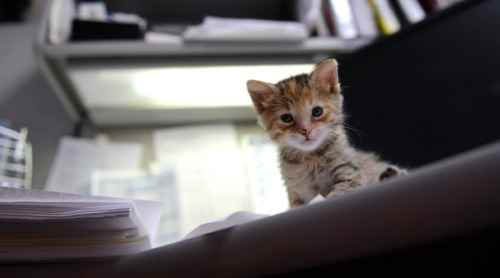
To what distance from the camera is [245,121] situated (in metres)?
1.27

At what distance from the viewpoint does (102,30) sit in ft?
3.42

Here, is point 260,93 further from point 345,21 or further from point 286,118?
point 345,21

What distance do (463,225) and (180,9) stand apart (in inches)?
50.1

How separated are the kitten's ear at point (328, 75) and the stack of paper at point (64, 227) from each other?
28cm

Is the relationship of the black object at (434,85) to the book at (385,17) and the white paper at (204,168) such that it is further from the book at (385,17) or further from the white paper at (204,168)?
the white paper at (204,168)

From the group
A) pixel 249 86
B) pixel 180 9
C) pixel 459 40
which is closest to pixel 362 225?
pixel 249 86

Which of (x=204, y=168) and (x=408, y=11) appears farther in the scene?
(x=204, y=168)

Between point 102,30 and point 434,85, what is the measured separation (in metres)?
0.99

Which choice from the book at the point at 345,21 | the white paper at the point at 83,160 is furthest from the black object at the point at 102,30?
the book at the point at 345,21

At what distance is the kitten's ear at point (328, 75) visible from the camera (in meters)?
0.42

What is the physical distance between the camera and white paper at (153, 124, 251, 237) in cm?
115

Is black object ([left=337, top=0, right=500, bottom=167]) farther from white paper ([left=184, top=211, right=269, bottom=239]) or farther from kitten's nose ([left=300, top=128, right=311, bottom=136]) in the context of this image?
white paper ([left=184, top=211, right=269, bottom=239])

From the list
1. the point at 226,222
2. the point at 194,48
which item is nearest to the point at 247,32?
the point at 194,48

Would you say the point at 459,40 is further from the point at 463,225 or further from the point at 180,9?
the point at 180,9
